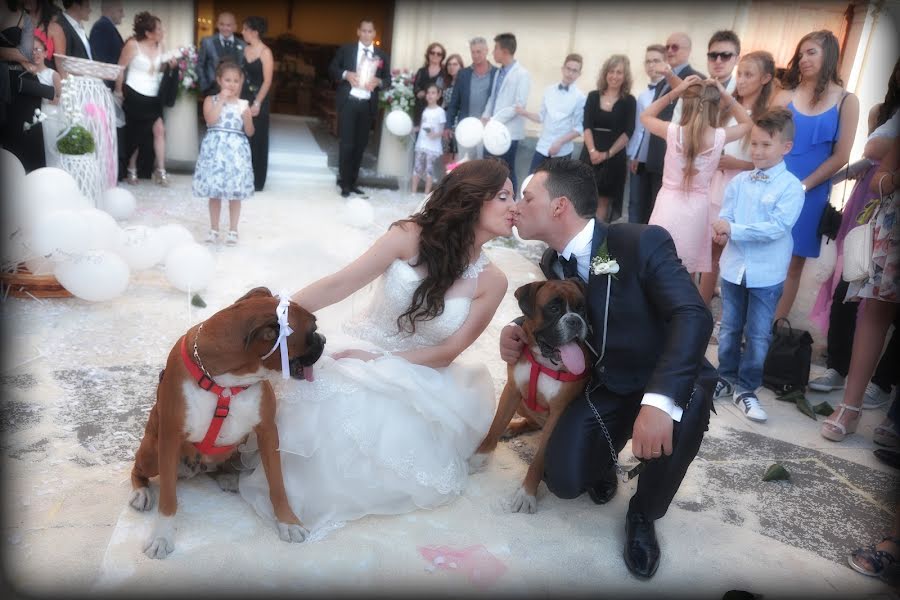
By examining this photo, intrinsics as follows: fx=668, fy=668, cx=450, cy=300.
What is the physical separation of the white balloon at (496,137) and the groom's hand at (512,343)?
638 centimetres

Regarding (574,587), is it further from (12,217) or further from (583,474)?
(12,217)

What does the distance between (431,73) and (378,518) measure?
28.7ft

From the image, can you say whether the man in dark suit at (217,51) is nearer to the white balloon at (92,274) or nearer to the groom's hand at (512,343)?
the white balloon at (92,274)

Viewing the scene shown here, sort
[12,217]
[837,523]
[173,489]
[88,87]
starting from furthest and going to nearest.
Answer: [88,87], [12,217], [837,523], [173,489]

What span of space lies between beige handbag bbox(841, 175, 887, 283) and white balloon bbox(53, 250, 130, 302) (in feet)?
16.2

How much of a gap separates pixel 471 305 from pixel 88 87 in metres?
5.42

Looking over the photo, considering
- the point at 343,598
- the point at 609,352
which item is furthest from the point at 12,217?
the point at 609,352

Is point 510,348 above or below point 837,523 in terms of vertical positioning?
above

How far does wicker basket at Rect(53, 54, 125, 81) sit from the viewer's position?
6.50m

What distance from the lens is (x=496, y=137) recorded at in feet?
29.9

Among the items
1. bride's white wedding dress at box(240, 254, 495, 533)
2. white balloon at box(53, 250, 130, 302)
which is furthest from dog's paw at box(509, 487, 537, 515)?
white balloon at box(53, 250, 130, 302)

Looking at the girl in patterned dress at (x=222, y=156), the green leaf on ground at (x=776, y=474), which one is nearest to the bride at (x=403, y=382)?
the green leaf on ground at (x=776, y=474)

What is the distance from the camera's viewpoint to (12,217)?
463 cm

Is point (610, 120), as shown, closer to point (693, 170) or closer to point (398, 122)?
point (693, 170)
